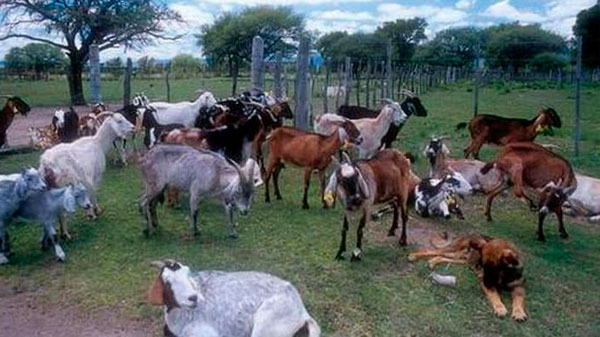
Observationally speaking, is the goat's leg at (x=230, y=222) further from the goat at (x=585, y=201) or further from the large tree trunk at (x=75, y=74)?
the large tree trunk at (x=75, y=74)

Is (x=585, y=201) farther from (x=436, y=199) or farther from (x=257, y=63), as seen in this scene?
(x=257, y=63)

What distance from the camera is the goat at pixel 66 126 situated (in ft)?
39.5

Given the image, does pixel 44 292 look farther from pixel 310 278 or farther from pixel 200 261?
pixel 310 278

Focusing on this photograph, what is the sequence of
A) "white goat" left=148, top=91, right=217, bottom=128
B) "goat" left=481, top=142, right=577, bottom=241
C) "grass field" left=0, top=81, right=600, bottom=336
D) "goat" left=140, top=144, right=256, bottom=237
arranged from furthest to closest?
"white goat" left=148, top=91, right=217, bottom=128, "goat" left=481, top=142, right=577, bottom=241, "goat" left=140, top=144, right=256, bottom=237, "grass field" left=0, top=81, right=600, bottom=336

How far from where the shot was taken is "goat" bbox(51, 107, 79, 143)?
1203cm

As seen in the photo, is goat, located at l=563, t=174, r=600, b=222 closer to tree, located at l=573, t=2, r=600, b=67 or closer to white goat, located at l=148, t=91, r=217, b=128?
white goat, located at l=148, t=91, r=217, b=128

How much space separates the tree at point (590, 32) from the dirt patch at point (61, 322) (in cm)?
4607

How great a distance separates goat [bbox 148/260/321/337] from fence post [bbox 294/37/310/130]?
9.47 m

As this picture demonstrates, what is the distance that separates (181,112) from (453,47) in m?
58.8

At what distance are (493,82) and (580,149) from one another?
31.8 meters

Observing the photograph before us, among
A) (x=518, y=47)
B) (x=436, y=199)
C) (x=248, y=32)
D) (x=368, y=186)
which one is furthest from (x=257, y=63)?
(x=518, y=47)

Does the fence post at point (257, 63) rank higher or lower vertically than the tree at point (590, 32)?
lower

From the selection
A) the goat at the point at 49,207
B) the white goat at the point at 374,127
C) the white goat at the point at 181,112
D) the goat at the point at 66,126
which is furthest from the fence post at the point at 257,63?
the goat at the point at 49,207

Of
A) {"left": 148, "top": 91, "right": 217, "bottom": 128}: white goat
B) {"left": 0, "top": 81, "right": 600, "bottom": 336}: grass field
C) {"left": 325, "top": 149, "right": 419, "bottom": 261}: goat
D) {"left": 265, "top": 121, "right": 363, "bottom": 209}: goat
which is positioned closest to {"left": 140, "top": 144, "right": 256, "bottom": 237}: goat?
{"left": 0, "top": 81, "right": 600, "bottom": 336}: grass field
